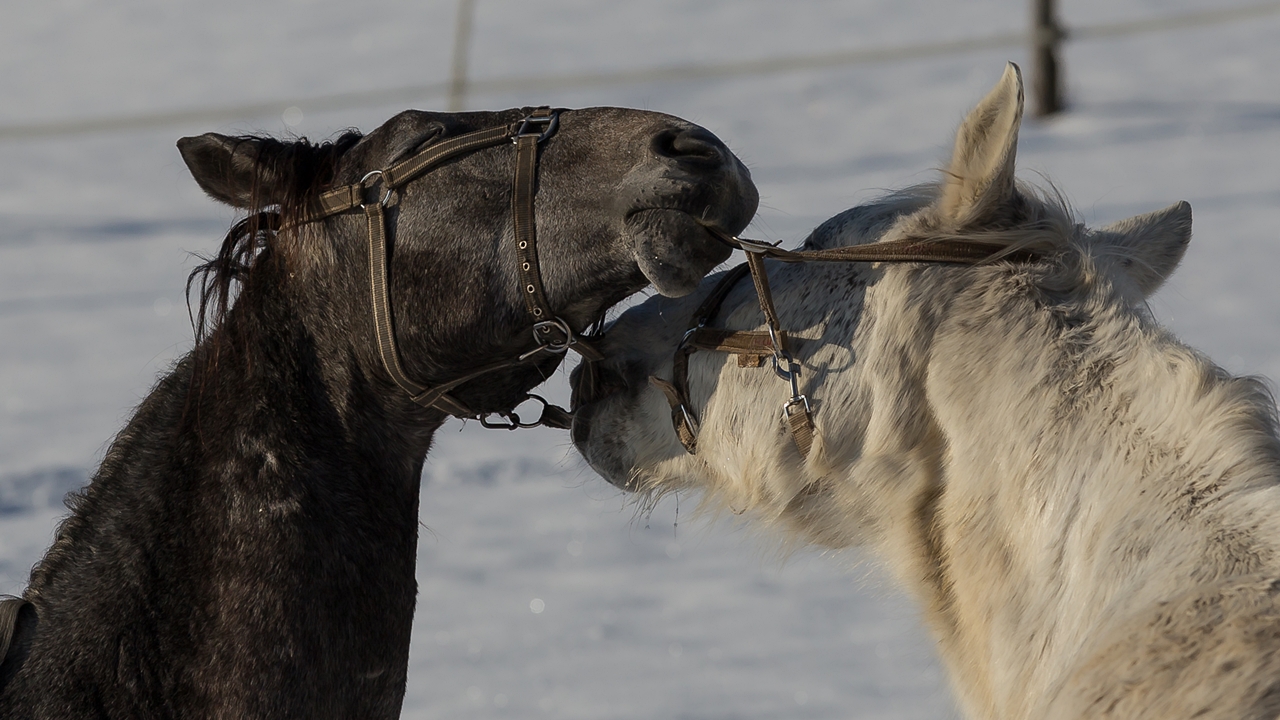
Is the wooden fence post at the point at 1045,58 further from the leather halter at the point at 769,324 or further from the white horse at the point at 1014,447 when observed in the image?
the leather halter at the point at 769,324

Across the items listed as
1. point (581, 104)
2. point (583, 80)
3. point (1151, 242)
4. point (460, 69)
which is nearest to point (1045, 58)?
point (583, 80)

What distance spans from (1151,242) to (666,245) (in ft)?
2.86

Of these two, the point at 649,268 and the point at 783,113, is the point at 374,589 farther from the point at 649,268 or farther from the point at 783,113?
the point at 783,113

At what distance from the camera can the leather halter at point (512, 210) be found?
2115 mm

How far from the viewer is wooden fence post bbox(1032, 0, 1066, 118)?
8133mm

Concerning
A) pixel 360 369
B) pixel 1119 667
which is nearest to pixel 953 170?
pixel 1119 667

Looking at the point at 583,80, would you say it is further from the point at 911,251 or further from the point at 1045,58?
the point at 911,251

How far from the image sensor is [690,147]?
2.08 m

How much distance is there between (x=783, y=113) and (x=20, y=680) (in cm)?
816

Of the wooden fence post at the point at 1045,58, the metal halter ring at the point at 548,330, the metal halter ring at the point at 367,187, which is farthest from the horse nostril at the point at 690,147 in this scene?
the wooden fence post at the point at 1045,58

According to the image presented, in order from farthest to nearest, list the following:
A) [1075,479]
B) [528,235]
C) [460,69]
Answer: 1. [460,69]
2. [528,235]
3. [1075,479]

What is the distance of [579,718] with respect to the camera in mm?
4074

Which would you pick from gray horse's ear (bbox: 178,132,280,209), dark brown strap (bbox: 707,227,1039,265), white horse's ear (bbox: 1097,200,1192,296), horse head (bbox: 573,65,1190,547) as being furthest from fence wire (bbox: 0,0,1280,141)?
gray horse's ear (bbox: 178,132,280,209)

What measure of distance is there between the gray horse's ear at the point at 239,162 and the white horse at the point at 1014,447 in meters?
0.66
